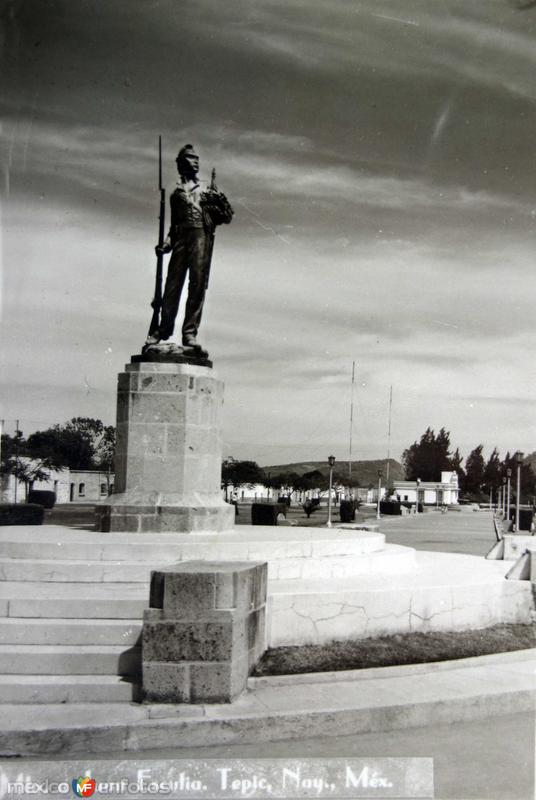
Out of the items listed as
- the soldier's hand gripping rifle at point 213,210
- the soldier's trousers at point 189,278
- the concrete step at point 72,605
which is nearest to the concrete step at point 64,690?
the concrete step at point 72,605

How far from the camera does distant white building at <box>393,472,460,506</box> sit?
359 feet

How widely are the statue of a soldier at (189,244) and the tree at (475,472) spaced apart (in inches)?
4555

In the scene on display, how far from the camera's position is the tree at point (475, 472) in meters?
122

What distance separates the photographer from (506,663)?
287 inches

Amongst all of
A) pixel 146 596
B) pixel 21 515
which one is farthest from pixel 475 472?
pixel 146 596

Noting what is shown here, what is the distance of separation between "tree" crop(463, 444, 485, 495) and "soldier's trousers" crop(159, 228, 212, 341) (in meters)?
116

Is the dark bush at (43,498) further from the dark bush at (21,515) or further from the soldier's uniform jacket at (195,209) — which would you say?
the soldier's uniform jacket at (195,209)

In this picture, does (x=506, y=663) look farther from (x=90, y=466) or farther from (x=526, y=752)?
(x=90, y=466)

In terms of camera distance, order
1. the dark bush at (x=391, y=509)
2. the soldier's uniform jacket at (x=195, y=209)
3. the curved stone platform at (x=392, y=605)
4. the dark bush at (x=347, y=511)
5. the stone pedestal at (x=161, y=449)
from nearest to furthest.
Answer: the curved stone platform at (x=392, y=605), the stone pedestal at (x=161, y=449), the soldier's uniform jacket at (x=195, y=209), the dark bush at (x=347, y=511), the dark bush at (x=391, y=509)

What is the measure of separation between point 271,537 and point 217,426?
1596 millimetres

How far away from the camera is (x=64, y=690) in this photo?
19.1ft

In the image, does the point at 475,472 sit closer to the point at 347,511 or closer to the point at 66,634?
the point at 347,511

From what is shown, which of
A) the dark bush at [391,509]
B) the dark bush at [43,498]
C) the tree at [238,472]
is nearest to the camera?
the dark bush at [43,498]

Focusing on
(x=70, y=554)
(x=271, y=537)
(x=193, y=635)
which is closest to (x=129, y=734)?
(x=193, y=635)
